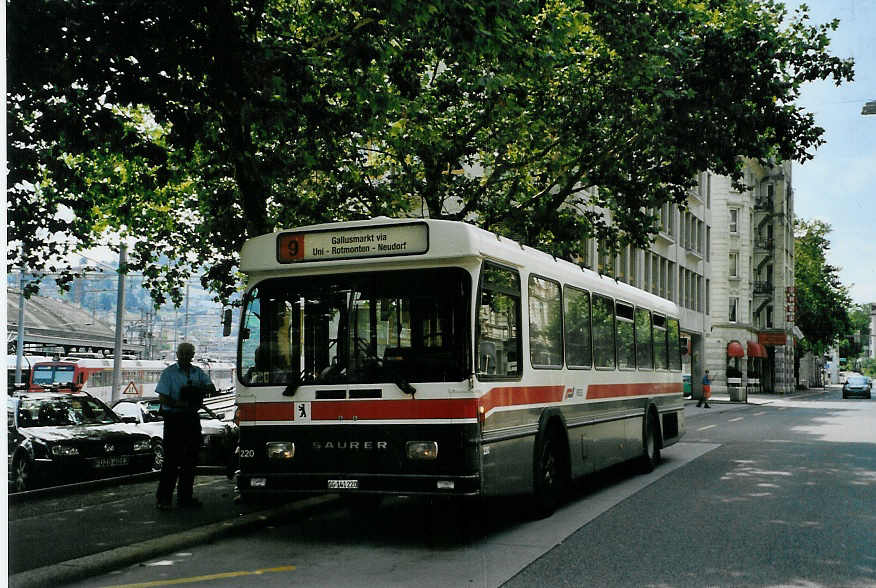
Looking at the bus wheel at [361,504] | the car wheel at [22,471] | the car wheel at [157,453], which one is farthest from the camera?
the car wheel at [157,453]

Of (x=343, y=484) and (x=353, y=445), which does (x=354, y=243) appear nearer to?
(x=353, y=445)

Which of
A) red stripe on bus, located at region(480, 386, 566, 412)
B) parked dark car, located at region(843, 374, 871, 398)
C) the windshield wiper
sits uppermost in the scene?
the windshield wiper

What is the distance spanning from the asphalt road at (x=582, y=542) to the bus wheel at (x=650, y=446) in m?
1.01

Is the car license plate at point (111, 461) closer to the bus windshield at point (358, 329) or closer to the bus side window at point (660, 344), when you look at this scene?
the bus windshield at point (358, 329)

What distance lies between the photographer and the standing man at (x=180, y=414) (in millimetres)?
10414

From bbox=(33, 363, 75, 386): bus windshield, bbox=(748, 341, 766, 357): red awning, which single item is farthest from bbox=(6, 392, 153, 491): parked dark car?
bbox=(748, 341, 766, 357): red awning

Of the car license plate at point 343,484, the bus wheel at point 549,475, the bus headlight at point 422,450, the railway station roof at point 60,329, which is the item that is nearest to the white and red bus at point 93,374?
the railway station roof at point 60,329

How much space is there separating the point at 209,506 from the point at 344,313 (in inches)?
129

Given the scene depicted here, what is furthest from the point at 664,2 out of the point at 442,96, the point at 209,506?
the point at 209,506

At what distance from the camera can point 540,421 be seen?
392 inches

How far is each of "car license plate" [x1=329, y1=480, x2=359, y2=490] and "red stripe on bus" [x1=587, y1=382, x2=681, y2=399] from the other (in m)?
4.06

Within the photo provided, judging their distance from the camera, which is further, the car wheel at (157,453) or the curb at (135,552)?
the car wheel at (157,453)

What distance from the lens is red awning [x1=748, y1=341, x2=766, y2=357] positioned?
6719cm

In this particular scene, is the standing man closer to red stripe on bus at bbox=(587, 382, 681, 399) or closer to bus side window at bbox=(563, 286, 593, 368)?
bus side window at bbox=(563, 286, 593, 368)
